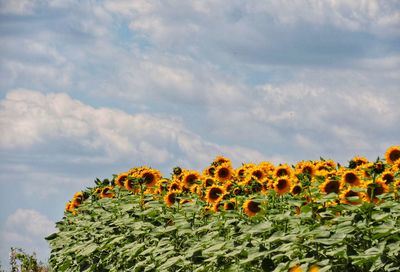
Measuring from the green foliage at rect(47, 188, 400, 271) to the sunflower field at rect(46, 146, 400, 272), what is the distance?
1 cm

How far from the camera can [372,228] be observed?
5.52 meters

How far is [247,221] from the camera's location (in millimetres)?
7062

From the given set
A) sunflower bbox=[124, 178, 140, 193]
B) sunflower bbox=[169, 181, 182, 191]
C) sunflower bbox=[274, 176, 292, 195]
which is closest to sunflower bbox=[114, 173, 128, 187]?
sunflower bbox=[124, 178, 140, 193]

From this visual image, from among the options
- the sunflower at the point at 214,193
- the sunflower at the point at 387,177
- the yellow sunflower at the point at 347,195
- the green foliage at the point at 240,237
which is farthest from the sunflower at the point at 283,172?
the yellow sunflower at the point at 347,195

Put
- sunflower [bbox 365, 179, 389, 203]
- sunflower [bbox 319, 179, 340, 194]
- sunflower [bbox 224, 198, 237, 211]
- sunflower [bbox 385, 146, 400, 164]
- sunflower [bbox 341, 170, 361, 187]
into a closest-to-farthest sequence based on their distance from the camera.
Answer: sunflower [bbox 365, 179, 389, 203], sunflower [bbox 319, 179, 340, 194], sunflower [bbox 341, 170, 361, 187], sunflower [bbox 224, 198, 237, 211], sunflower [bbox 385, 146, 400, 164]

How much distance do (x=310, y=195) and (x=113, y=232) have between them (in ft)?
9.80

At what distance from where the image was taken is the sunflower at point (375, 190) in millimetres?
6223

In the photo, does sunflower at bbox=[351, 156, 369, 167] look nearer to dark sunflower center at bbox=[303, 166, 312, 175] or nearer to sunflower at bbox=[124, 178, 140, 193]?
dark sunflower center at bbox=[303, 166, 312, 175]

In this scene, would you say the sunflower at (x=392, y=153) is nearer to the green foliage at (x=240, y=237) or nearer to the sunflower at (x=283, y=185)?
the green foliage at (x=240, y=237)

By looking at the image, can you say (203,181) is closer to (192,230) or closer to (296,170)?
(296,170)

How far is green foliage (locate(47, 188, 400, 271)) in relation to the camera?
18.1 feet

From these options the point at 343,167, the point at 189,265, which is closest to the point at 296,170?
the point at 343,167

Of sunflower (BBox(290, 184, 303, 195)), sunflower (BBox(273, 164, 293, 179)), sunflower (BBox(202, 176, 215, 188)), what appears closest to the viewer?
sunflower (BBox(290, 184, 303, 195))

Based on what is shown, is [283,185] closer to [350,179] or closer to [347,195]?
[350,179]
